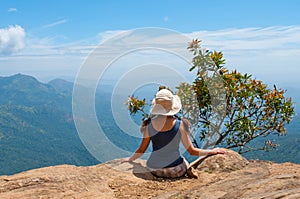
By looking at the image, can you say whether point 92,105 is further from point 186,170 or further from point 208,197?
point 208,197

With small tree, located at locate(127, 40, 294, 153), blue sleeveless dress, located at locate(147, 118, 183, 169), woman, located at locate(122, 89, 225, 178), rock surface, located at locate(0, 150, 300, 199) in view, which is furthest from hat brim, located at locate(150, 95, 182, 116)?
small tree, located at locate(127, 40, 294, 153)

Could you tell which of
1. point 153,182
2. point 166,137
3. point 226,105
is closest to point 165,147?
point 166,137

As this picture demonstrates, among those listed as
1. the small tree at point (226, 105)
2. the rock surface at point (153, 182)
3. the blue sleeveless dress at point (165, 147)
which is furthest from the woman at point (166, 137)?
the small tree at point (226, 105)

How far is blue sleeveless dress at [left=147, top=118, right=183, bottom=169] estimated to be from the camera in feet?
26.8

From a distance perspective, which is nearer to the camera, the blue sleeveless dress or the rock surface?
the rock surface

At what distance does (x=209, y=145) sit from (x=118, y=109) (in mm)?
5536

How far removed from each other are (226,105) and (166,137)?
5990 mm

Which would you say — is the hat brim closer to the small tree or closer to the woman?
the woman

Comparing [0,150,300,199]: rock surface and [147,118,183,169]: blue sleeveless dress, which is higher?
[147,118,183,169]: blue sleeveless dress

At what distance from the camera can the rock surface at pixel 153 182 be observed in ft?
19.6

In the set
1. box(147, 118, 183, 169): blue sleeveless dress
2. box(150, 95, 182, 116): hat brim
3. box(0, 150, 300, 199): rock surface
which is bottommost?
box(0, 150, 300, 199): rock surface

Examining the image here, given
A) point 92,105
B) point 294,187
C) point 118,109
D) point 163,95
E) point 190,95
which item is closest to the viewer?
point 294,187

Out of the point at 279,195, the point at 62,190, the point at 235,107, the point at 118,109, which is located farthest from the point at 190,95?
the point at 279,195

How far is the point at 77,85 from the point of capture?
28.1 ft
